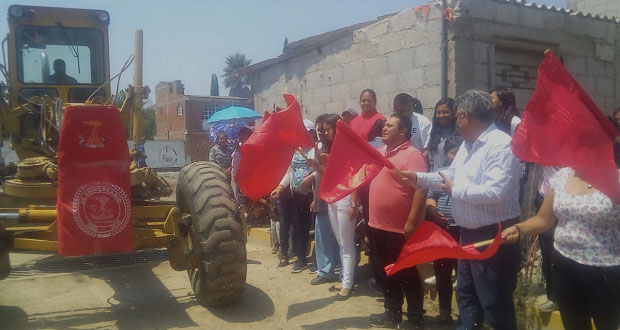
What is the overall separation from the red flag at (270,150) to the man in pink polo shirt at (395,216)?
76cm

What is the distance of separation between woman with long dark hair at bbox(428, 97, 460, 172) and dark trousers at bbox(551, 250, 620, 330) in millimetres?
1769

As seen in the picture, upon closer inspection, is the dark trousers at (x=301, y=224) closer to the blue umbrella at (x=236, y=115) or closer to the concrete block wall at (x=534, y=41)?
the concrete block wall at (x=534, y=41)

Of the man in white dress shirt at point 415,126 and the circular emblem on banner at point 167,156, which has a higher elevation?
the man in white dress shirt at point 415,126

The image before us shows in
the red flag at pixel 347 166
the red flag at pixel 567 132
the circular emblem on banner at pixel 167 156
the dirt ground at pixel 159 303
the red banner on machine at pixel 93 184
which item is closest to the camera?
the red flag at pixel 567 132

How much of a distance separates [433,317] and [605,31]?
6.02 meters

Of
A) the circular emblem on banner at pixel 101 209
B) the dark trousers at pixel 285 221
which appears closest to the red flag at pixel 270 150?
the circular emblem on banner at pixel 101 209

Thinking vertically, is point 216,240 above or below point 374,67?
below

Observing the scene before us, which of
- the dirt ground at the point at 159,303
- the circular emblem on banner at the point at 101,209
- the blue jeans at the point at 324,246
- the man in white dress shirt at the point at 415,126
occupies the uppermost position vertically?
the man in white dress shirt at the point at 415,126

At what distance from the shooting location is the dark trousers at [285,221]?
19.5 ft

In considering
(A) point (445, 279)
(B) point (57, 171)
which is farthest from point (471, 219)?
(B) point (57, 171)

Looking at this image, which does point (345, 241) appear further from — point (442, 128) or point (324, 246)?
point (442, 128)

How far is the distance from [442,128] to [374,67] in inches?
120

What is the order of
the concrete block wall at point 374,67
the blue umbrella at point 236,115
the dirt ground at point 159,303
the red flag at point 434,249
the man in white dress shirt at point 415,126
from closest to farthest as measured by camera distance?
the red flag at point 434,249 < the dirt ground at point 159,303 < the man in white dress shirt at point 415,126 < the concrete block wall at point 374,67 < the blue umbrella at point 236,115

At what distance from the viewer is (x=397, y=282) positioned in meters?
4.02
